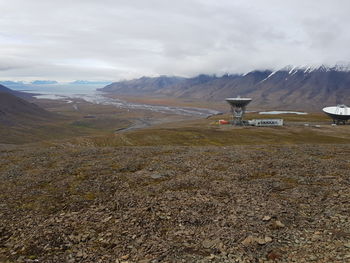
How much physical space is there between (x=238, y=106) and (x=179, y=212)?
125 m

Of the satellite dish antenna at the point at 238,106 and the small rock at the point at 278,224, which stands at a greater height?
the satellite dish antenna at the point at 238,106

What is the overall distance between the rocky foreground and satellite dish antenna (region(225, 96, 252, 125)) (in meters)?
104

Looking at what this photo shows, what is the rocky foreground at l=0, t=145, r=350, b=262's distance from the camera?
12.5 metres

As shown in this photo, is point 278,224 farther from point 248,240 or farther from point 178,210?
point 178,210

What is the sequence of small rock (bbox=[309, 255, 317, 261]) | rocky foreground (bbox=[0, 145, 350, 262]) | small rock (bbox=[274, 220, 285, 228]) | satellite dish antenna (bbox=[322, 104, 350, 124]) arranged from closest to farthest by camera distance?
small rock (bbox=[309, 255, 317, 261]) → rocky foreground (bbox=[0, 145, 350, 262]) → small rock (bbox=[274, 220, 285, 228]) → satellite dish antenna (bbox=[322, 104, 350, 124])

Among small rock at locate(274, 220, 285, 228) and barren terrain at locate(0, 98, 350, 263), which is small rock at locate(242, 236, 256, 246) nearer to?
barren terrain at locate(0, 98, 350, 263)

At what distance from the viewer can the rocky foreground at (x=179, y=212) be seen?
12.5 metres

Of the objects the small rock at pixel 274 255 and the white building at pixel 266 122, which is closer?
the small rock at pixel 274 255

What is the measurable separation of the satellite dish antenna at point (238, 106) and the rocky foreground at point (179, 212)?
104 meters

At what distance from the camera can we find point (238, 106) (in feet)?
445

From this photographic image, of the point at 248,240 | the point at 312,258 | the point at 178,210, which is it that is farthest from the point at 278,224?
→ the point at 178,210

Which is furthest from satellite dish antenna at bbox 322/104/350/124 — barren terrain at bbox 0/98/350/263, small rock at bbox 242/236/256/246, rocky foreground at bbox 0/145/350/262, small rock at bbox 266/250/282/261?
small rock at bbox 266/250/282/261

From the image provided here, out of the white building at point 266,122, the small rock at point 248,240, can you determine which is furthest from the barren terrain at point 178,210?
the white building at point 266,122

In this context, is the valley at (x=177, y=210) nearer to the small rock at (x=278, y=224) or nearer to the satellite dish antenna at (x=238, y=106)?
the small rock at (x=278, y=224)
